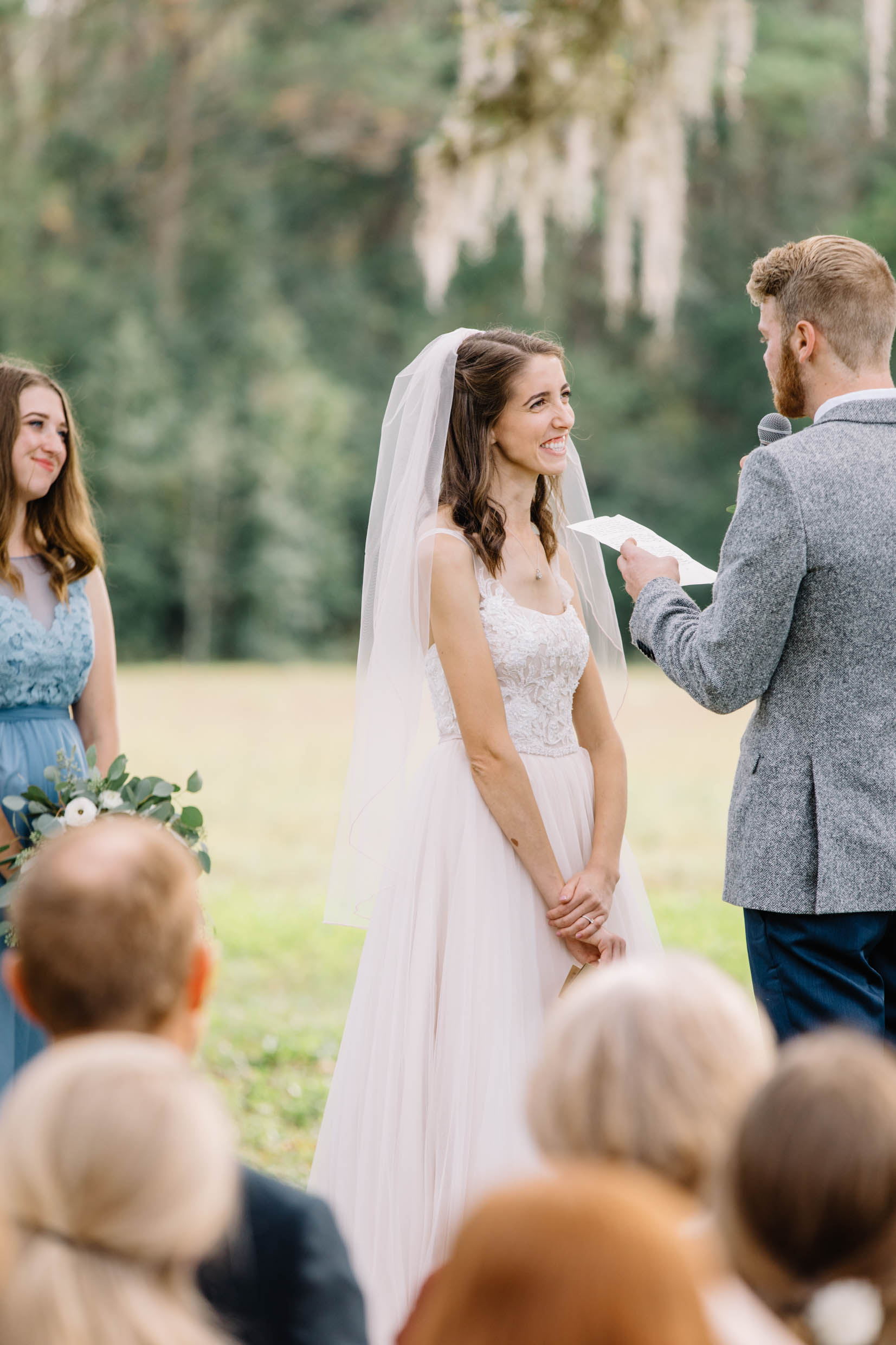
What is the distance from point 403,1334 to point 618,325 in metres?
29.6

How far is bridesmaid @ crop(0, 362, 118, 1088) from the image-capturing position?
3.83 metres

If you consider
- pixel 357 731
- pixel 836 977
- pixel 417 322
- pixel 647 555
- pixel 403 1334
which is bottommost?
pixel 403 1334

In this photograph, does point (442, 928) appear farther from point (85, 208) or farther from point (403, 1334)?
point (85, 208)

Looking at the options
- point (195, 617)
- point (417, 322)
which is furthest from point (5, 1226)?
point (417, 322)

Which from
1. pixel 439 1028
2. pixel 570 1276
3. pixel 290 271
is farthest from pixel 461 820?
pixel 290 271

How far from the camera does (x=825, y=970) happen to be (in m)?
2.88

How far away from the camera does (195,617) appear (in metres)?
27.7

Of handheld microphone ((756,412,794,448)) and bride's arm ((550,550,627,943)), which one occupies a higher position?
handheld microphone ((756,412,794,448))

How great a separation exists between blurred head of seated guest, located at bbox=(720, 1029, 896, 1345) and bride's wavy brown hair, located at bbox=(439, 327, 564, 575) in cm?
216

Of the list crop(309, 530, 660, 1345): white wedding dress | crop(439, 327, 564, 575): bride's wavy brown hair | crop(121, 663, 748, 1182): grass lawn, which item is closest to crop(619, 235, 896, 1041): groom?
crop(309, 530, 660, 1345): white wedding dress

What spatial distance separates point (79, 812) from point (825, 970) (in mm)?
1865

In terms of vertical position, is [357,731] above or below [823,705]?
below

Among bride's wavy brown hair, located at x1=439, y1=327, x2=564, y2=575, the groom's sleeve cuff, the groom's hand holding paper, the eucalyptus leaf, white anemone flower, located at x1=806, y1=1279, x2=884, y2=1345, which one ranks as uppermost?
bride's wavy brown hair, located at x1=439, y1=327, x2=564, y2=575

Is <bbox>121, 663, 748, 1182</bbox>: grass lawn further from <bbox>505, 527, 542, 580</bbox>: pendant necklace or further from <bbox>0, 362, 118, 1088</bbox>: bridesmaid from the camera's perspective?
<bbox>505, 527, 542, 580</bbox>: pendant necklace
